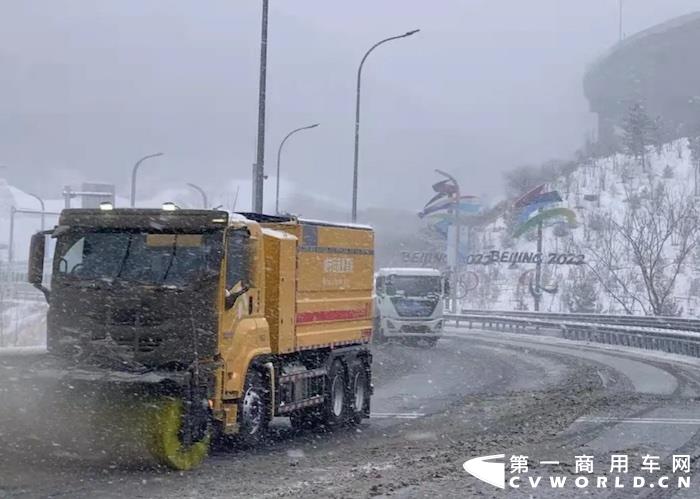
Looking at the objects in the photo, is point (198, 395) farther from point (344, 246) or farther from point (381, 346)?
point (381, 346)

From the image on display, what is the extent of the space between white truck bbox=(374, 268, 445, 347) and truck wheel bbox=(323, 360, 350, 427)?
23318 millimetres

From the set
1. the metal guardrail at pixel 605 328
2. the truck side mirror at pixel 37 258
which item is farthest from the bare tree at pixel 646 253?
the truck side mirror at pixel 37 258

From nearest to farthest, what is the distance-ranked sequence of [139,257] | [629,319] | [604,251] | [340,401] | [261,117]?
[139,257] < [340,401] < [261,117] < [629,319] < [604,251]

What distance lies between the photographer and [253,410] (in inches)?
519

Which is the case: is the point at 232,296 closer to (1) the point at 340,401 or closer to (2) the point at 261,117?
(1) the point at 340,401

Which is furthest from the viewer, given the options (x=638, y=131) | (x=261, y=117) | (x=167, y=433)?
(x=638, y=131)

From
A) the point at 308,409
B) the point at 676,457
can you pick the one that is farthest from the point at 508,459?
the point at 308,409

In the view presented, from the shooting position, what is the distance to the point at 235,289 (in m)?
Answer: 12.4

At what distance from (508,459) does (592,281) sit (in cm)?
5451

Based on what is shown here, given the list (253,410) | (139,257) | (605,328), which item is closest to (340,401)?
(253,410)

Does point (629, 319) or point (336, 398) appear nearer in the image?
point (336, 398)

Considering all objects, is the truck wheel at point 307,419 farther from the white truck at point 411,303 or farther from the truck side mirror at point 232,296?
the white truck at point 411,303

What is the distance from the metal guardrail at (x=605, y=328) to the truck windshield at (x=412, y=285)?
6.55 meters

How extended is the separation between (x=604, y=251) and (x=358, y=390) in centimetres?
5036
